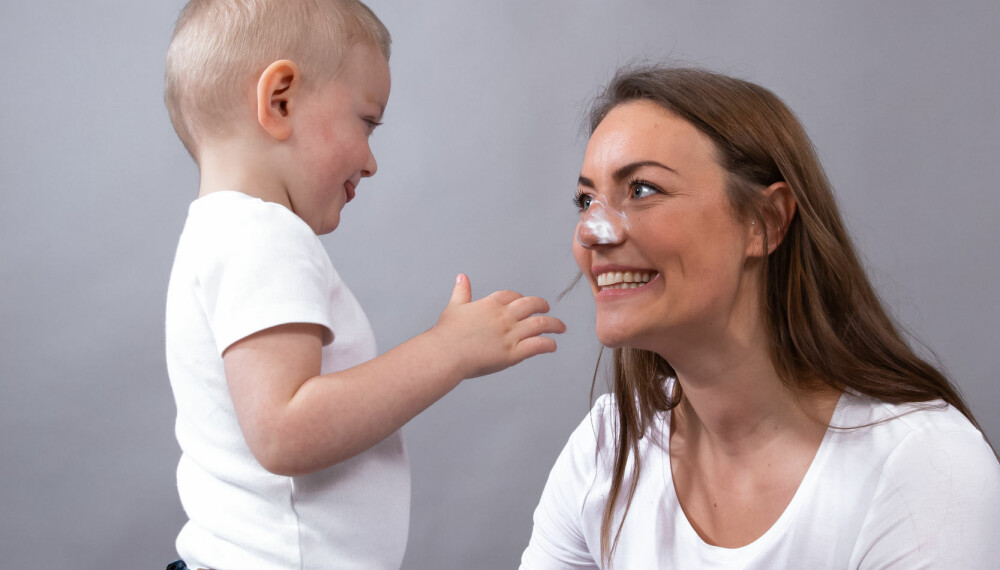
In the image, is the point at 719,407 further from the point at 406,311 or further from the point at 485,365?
the point at 406,311

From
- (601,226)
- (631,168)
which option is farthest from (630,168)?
(601,226)

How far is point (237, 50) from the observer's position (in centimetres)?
146

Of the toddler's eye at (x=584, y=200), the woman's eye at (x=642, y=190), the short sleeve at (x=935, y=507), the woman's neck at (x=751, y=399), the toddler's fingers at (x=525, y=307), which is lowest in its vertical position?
the short sleeve at (x=935, y=507)

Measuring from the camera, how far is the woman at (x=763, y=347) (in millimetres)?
1607

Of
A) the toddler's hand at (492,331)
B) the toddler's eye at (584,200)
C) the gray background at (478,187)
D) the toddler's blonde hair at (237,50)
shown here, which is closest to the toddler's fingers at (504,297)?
the toddler's hand at (492,331)

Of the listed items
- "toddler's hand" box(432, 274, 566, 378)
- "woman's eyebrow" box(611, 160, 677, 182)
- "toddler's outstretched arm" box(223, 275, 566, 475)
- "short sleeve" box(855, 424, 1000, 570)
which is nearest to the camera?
"toddler's outstretched arm" box(223, 275, 566, 475)

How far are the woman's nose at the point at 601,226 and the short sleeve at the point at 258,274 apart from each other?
1.61ft

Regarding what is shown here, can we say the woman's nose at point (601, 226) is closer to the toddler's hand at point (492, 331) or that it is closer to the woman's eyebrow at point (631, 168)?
the woman's eyebrow at point (631, 168)

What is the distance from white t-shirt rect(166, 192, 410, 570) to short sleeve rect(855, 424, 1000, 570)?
79cm

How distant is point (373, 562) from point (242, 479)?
225mm

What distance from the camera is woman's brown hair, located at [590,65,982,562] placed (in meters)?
1.68

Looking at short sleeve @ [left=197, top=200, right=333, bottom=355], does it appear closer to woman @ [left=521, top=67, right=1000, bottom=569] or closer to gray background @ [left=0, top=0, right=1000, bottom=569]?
woman @ [left=521, top=67, right=1000, bottom=569]

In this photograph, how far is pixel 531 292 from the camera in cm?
295

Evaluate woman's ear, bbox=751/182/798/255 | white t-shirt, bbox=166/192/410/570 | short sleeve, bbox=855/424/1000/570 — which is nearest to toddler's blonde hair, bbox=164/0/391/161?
white t-shirt, bbox=166/192/410/570
